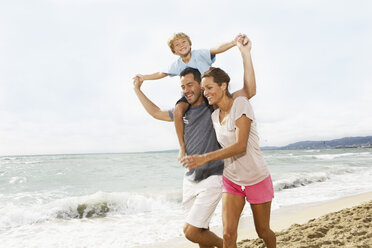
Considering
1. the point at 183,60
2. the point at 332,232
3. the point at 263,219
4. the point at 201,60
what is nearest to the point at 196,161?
the point at 263,219

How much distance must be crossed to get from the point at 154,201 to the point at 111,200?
1.35 meters

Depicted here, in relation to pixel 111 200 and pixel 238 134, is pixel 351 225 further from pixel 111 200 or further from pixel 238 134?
→ pixel 111 200

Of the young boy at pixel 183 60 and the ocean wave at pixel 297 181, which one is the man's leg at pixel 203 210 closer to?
the young boy at pixel 183 60

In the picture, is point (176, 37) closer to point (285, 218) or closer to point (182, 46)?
point (182, 46)

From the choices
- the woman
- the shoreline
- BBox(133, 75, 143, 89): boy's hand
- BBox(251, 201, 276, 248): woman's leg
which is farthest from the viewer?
the shoreline

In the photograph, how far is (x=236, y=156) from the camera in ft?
8.81

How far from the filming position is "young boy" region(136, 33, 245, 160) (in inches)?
118

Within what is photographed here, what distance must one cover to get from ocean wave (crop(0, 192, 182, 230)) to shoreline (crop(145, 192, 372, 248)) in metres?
3.31

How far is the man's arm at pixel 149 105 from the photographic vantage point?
10.5 feet

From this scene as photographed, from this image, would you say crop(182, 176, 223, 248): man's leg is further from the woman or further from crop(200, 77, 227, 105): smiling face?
crop(200, 77, 227, 105): smiling face

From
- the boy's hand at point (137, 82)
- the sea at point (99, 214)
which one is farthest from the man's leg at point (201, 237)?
the sea at point (99, 214)

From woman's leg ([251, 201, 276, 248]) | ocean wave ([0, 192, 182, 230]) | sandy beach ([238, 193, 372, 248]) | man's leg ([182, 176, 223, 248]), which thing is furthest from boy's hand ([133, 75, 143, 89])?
ocean wave ([0, 192, 182, 230])

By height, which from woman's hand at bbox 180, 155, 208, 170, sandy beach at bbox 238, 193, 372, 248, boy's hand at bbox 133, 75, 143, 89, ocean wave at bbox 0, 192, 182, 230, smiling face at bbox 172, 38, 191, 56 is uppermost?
smiling face at bbox 172, 38, 191, 56

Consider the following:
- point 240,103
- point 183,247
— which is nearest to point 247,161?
point 240,103
